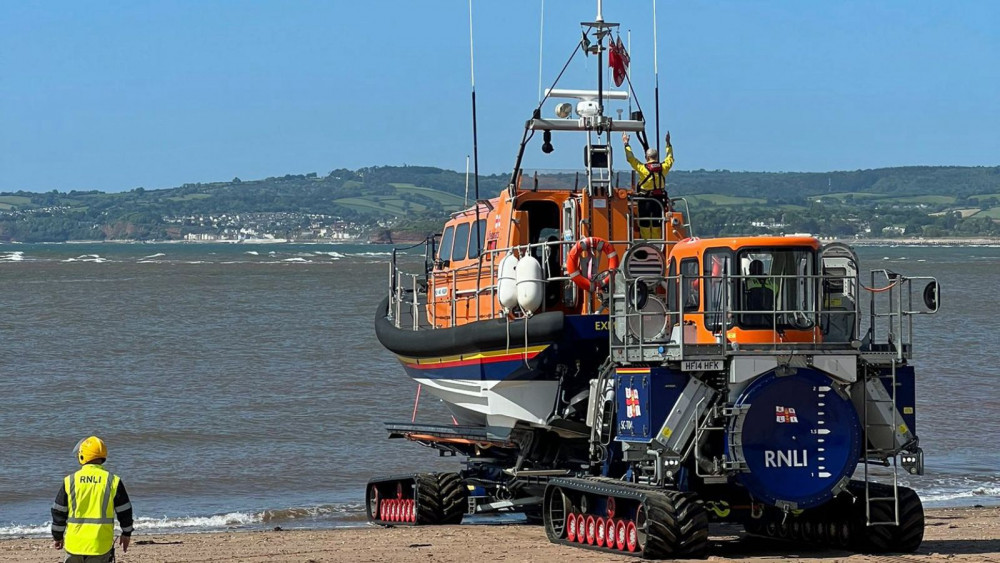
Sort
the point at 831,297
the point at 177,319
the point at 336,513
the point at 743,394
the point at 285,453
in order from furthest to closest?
the point at 177,319 → the point at 285,453 → the point at 336,513 → the point at 831,297 → the point at 743,394

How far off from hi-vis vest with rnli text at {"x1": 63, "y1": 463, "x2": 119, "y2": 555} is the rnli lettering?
5252 mm

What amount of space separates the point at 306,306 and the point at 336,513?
40349 mm

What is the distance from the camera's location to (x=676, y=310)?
13258 mm

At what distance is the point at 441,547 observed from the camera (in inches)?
544

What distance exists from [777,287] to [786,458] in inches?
56.0

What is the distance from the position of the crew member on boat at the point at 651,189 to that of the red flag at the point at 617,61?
1.20 meters

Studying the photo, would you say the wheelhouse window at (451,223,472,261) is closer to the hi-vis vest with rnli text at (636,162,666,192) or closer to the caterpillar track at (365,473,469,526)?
the hi-vis vest with rnli text at (636,162,666,192)

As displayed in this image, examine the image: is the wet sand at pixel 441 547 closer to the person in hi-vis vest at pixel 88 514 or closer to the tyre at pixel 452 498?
the tyre at pixel 452 498

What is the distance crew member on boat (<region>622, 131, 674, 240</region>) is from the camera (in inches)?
630

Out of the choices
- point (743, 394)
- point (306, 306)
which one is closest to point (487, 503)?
point (743, 394)

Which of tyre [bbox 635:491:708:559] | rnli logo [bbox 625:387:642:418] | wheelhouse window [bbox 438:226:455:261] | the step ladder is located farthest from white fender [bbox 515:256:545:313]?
wheelhouse window [bbox 438:226:455:261]

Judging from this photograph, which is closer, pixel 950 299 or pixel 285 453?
pixel 285 453

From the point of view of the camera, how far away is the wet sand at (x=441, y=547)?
42.2ft

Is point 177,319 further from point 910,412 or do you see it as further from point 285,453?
point 910,412
